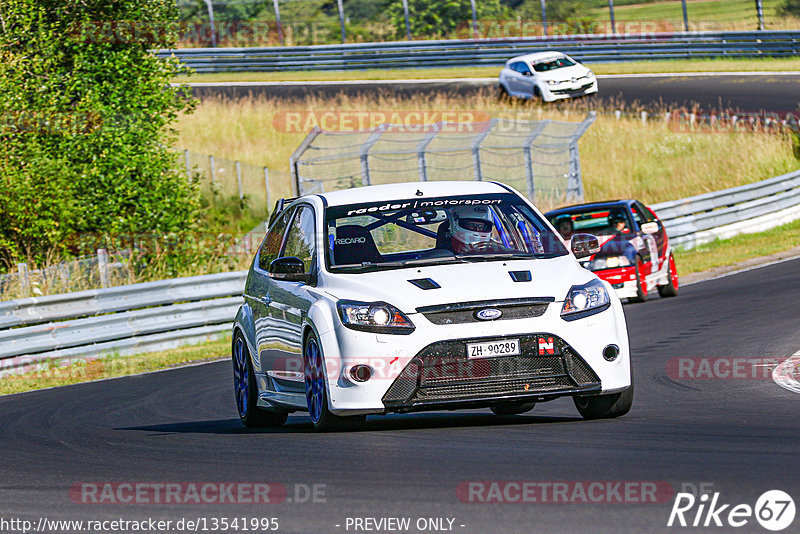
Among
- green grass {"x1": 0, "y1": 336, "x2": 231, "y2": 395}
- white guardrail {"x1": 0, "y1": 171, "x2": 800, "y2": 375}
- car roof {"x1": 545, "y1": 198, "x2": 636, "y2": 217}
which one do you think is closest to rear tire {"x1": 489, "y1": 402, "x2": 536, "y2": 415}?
green grass {"x1": 0, "y1": 336, "x2": 231, "y2": 395}

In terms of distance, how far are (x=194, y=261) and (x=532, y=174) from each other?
9098 mm

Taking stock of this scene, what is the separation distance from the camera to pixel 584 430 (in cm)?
854

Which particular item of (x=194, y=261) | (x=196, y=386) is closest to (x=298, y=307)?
(x=196, y=386)

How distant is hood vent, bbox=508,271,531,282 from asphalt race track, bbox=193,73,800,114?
29.9 metres

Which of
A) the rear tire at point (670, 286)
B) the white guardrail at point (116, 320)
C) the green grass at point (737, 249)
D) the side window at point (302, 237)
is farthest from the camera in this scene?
the green grass at point (737, 249)

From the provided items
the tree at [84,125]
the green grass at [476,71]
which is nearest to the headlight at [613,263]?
the tree at [84,125]

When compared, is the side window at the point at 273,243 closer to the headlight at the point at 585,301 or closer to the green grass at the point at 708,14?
the headlight at the point at 585,301

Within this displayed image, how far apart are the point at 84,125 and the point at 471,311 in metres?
17.8

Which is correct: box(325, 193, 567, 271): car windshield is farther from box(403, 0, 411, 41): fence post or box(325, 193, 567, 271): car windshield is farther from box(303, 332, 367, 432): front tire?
box(403, 0, 411, 41): fence post

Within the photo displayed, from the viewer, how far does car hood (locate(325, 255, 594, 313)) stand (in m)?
8.62

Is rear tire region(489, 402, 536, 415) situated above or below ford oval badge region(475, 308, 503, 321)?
below

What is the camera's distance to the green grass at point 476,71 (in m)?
44.8

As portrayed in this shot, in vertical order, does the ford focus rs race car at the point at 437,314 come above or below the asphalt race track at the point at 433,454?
above

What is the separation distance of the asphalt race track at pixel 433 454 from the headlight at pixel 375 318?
2.25ft
